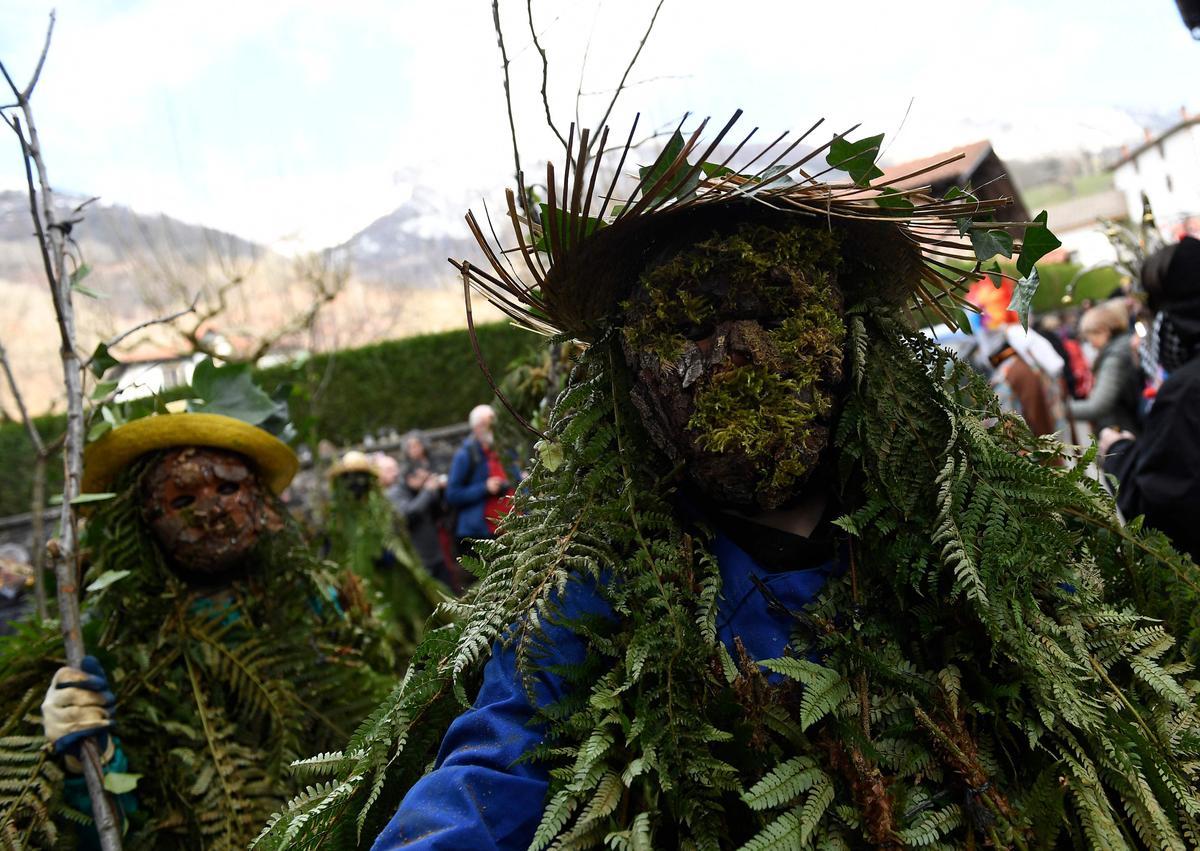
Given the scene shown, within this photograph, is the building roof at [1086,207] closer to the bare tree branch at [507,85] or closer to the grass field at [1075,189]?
the grass field at [1075,189]

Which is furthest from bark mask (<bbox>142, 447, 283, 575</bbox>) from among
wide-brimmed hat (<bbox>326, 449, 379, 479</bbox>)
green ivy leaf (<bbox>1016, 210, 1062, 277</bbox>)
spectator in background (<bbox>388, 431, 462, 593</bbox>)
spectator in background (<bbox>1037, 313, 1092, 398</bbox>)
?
spectator in background (<bbox>1037, 313, 1092, 398</bbox>)

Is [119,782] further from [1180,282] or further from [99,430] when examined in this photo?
[1180,282]

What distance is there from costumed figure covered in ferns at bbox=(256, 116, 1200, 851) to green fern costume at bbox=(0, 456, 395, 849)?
1.42 metres

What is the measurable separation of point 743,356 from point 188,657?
238 centimetres

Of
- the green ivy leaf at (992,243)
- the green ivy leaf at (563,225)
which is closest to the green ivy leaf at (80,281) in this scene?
the green ivy leaf at (563,225)

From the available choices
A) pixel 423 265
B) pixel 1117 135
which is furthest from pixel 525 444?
pixel 1117 135

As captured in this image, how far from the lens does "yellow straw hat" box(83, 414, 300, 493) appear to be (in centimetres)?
337

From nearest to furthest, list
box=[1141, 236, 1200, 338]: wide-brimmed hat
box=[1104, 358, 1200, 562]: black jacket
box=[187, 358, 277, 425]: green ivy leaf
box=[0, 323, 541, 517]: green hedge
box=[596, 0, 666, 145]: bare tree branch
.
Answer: box=[596, 0, 666, 145]: bare tree branch → box=[1104, 358, 1200, 562]: black jacket → box=[1141, 236, 1200, 338]: wide-brimmed hat → box=[187, 358, 277, 425]: green ivy leaf → box=[0, 323, 541, 517]: green hedge

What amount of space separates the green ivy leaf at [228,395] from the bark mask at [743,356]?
93.1 inches

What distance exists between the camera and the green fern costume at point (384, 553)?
740 cm

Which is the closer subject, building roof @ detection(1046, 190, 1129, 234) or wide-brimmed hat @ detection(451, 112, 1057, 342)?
wide-brimmed hat @ detection(451, 112, 1057, 342)

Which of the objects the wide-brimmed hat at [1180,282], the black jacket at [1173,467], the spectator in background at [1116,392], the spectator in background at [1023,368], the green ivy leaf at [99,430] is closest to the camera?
the black jacket at [1173,467]

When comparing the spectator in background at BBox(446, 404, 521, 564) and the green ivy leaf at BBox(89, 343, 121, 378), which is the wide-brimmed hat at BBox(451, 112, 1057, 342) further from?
the spectator in background at BBox(446, 404, 521, 564)

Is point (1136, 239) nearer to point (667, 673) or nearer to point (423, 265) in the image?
point (667, 673)
